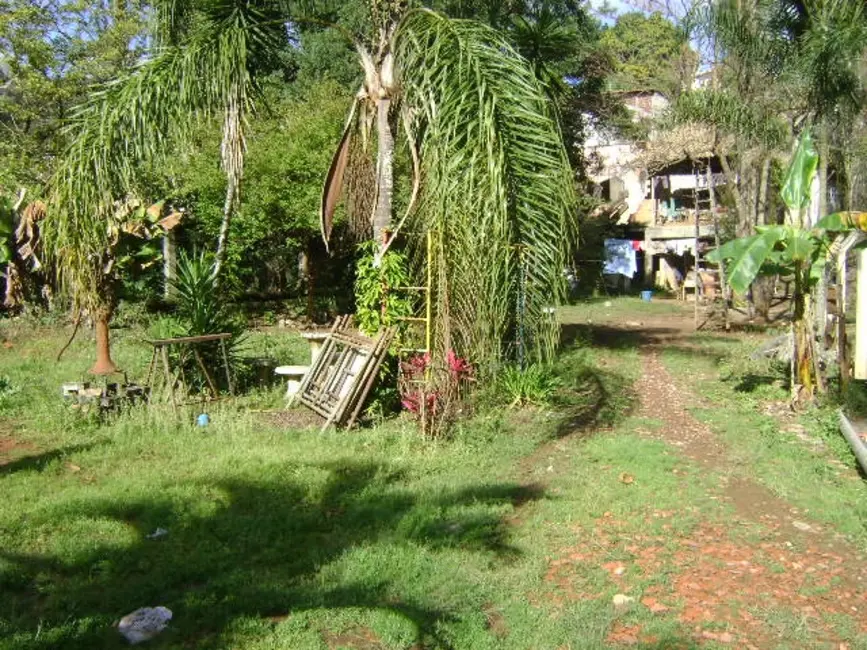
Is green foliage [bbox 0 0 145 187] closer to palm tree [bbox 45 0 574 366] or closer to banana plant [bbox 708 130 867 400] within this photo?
palm tree [bbox 45 0 574 366]

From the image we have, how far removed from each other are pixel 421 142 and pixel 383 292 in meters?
1.73

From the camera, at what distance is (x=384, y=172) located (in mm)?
9500

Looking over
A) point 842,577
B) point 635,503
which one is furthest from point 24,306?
point 842,577

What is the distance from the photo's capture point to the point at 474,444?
26.2 feet

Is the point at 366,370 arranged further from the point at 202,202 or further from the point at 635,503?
the point at 202,202

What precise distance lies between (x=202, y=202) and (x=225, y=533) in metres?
12.1

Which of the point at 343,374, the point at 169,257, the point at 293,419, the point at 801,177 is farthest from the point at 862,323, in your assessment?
the point at 169,257

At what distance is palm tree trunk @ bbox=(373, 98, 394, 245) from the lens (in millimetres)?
9484

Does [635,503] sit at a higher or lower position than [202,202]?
lower

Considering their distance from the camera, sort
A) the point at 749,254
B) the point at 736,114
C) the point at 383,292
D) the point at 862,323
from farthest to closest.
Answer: the point at 736,114, the point at 749,254, the point at 383,292, the point at 862,323

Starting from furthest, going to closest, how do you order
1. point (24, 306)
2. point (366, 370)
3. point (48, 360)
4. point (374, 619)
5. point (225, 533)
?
point (24, 306) → point (48, 360) → point (366, 370) → point (225, 533) → point (374, 619)

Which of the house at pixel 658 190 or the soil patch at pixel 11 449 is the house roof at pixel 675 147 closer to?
the house at pixel 658 190

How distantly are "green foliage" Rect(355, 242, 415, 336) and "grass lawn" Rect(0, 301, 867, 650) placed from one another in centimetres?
120

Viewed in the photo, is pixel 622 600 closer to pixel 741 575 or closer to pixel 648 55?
pixel 741 575
